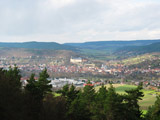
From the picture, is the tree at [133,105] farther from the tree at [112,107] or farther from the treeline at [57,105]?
the tree at [112,107]

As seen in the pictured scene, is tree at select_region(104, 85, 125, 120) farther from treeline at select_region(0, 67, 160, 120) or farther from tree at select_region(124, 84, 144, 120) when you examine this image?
tree at select_region(124, 84, 144, 120)

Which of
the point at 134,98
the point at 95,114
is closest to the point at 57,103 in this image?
the point at 95,114

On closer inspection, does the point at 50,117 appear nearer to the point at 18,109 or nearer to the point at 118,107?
the point at 18,109

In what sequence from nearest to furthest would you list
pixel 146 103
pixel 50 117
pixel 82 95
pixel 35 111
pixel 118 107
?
pixel 50 117 < pixel 35 111 < pixel 118 107 < pixel 82 95 < pixel 146 103

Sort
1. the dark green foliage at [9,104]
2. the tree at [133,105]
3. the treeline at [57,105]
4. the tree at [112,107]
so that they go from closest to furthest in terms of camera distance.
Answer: the dark green foliage at [9,104], the treeline at [57,105], the tree at [112,107], the tree at [133,105]

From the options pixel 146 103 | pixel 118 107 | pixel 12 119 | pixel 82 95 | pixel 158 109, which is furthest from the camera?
pixel 146 103

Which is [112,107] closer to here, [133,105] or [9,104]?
[133,105]

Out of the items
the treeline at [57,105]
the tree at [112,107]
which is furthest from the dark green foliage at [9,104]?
the tree at [112,107]

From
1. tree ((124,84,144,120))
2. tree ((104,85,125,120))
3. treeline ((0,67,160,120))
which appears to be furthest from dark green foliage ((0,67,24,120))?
tree ((124,84,144,120))

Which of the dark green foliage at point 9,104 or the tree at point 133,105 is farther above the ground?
the dark green foliage at point 9,104
